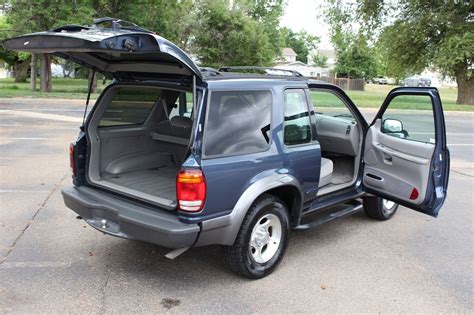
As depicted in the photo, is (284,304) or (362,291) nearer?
Result: (284,304)

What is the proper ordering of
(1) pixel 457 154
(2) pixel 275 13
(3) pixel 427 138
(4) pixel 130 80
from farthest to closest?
1. (2) pixel 275 13
2. (1) pixel 457 154
3. (3) pixel 427 138
4. (4) pixel 130 80

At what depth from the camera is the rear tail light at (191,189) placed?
327cm

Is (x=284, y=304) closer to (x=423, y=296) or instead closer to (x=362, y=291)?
(x=362, y=291)

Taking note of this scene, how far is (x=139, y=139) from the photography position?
4734mm

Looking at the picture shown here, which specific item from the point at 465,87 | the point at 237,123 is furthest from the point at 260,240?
the point at 465,87

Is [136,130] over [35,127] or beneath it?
over

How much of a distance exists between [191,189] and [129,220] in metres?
0.59

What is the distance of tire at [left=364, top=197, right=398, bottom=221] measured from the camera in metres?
5.38

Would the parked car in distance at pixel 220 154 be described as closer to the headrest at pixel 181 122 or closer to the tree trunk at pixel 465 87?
the headrest at pixel 181 122

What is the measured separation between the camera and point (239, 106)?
373 cm

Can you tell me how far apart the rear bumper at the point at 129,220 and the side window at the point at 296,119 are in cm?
132

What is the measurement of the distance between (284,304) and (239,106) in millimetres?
1651

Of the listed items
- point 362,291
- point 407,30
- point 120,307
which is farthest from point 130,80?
point 407,30

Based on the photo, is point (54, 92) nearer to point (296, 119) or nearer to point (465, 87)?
point (296, 119)
